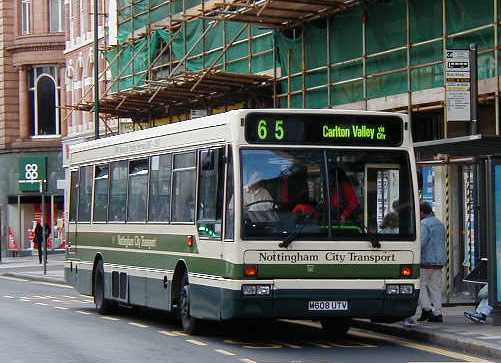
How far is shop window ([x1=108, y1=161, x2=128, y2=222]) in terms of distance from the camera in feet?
68.6

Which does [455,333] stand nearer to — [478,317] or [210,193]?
[478,317]

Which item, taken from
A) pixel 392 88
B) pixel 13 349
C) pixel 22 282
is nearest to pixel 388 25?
pixel 392 88

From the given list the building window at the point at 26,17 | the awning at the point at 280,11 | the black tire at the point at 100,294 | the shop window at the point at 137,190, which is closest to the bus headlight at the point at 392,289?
the shop window at the point at 137,190

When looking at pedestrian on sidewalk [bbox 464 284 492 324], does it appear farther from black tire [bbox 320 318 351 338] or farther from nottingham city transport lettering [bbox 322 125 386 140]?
nottingham city transport lettering [bbox 322 125 386 140]

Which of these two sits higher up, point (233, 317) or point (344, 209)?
point (344, 209)

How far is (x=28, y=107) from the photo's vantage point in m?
63.4

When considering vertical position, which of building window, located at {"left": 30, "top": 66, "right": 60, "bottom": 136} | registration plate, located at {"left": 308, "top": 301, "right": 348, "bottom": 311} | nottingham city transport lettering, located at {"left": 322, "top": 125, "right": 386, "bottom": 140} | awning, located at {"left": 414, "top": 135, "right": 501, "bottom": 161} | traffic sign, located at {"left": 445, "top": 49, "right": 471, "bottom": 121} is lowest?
registration plate, located at {"left": 308, "top": 301, "right": 348, "bottom": 311}

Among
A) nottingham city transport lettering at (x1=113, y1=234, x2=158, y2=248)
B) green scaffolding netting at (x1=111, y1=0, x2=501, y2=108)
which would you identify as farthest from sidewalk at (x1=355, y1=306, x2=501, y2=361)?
green scaffolding netting at (x1=111, y1=0, x2=501, y2=108)

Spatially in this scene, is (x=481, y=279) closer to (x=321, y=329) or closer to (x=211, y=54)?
(x=321, y=329)

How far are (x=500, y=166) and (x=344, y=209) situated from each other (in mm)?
2459

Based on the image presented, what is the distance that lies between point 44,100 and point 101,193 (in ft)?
138

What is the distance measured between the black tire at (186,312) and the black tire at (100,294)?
14.9 ft

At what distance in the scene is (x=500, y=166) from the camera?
56.1 feet

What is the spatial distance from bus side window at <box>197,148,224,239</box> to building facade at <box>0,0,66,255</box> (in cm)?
4556
